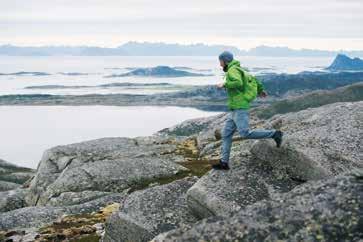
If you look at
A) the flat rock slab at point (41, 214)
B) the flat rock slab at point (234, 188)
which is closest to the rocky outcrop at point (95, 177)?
the flat rock slab at point (41, 214)

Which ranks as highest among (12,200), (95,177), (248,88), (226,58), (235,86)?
(226,58)

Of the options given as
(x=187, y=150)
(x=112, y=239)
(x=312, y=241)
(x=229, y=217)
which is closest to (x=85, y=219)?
(x=112, y=239)

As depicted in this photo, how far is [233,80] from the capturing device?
22.7 meters

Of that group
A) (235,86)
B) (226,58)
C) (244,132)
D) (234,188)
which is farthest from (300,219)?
(226,58)

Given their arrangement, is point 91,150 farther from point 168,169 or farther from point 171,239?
point 171,239

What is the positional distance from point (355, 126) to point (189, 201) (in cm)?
1076

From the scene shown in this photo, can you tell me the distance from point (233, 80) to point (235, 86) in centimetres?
28

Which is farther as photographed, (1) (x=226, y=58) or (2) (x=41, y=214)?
(2) (x=41, y=214)

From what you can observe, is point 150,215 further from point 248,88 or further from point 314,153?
point 314,153

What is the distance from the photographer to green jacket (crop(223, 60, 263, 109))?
22672mm

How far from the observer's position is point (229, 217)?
58.3 feet

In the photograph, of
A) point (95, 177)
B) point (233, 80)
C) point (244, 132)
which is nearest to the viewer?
point (233, 80)

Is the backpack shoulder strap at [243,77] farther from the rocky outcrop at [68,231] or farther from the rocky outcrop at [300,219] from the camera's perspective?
the rocky outcrop at [68,231]

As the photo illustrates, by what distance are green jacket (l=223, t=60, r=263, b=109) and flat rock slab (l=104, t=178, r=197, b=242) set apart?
→ 20.5ft
